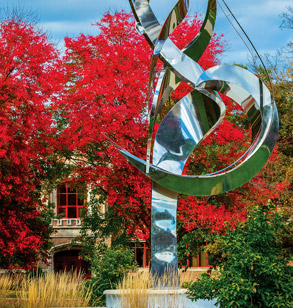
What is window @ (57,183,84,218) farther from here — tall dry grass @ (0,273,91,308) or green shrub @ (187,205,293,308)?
green shrub @ (187,205,293,308)

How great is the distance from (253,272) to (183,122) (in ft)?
13.3

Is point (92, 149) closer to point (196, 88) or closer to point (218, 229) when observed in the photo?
point (218, 229)

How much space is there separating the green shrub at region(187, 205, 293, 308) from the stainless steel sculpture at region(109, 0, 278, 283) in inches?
84.8

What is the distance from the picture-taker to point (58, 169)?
58.3 feet

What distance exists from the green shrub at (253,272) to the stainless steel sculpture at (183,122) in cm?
215

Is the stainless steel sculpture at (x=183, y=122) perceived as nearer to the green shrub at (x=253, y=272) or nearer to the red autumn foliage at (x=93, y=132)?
the green shrub at (x=253, y=272)

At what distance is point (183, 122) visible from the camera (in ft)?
36.0

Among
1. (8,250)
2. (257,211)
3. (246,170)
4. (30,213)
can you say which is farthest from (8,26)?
(257,211)

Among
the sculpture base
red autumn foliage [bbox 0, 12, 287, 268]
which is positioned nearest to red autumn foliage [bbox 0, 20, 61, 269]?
red autumn foliage [bbox 0, 12, 287, 268]

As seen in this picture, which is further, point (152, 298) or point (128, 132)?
point (128, 132)

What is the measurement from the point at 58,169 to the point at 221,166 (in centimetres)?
533

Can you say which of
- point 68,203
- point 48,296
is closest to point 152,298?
point 48,296

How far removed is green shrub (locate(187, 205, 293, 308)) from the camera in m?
7.54

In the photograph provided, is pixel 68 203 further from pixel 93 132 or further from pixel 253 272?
pixel 253 272
